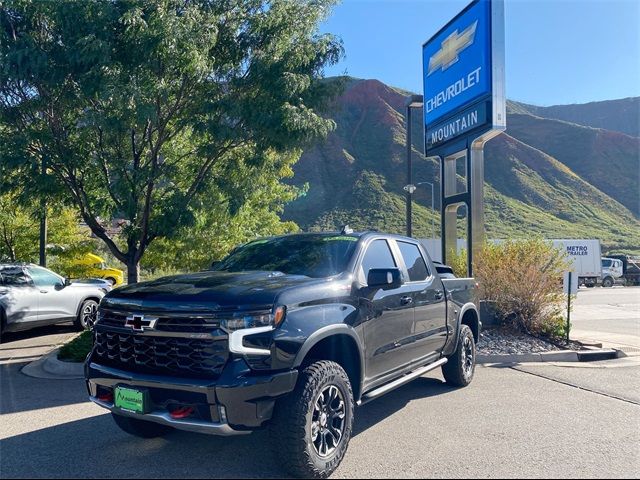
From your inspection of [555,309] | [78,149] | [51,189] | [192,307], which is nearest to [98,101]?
[78,149]

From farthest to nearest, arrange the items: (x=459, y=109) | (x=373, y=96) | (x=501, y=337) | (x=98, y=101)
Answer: (x=373, y=96), (x=459, y=109), (x=501, y=337), (x=98, y=101)

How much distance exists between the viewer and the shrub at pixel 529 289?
10141 millimetres

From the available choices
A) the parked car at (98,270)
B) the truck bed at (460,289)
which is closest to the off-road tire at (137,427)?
the truck bed at (460,289)

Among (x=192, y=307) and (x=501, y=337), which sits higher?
(x=192, y=307)

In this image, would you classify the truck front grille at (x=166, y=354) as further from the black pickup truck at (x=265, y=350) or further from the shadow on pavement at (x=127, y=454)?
the shadow on pavement at (x=127, y=454)

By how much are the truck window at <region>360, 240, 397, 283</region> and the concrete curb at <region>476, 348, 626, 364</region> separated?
387cm

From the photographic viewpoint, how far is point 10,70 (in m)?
7.54

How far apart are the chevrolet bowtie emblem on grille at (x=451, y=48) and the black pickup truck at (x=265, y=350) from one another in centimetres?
764

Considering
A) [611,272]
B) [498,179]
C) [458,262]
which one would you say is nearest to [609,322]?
[458,262]

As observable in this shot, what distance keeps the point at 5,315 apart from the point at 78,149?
3.72m

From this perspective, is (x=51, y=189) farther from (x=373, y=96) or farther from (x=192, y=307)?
(x=373, y=96)

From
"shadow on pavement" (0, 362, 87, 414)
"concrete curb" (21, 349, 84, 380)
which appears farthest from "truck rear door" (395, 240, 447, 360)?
"concrete curb" (21, 349, 84, 380)

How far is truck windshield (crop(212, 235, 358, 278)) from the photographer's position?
4.78 m

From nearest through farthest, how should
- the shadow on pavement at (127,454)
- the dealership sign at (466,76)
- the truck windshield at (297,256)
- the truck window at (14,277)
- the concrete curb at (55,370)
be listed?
the shadow on pavement at (127,454) → the truck windshield at (297,256) → the concrete curb at (55,370) → the dealership sign at (466,76) → the truck window at (14,277)
